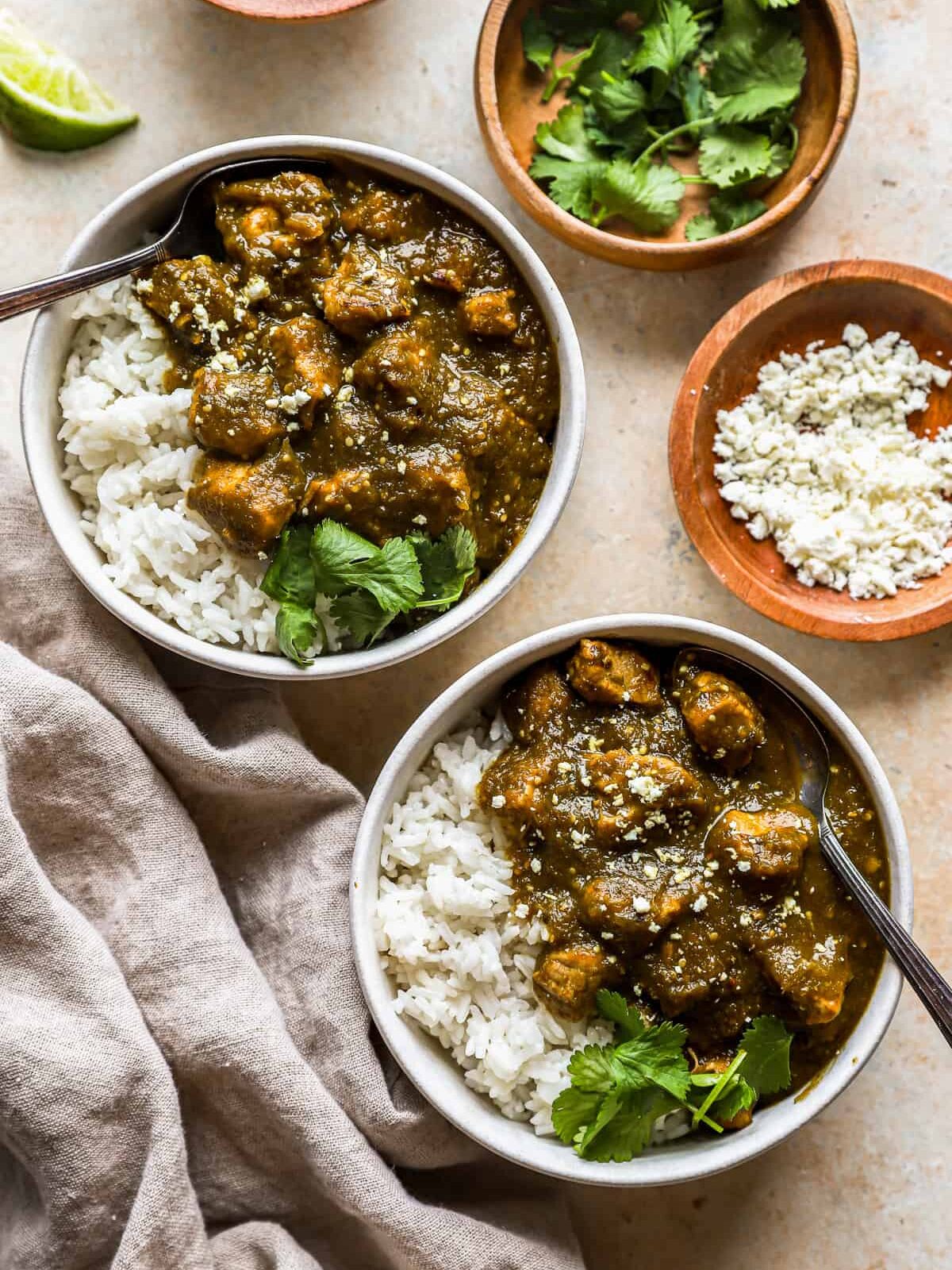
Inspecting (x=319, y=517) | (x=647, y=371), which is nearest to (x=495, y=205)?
(x=647, y=371)

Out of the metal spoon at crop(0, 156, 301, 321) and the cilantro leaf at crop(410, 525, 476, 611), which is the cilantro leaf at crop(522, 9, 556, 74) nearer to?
the metal spoon at crop(0, 156, 301, 321)

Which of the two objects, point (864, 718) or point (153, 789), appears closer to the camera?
point (153, 789)

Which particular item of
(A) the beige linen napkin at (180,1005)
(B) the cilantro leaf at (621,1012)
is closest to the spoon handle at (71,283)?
(A) the beige linen napkin at (180,1005)

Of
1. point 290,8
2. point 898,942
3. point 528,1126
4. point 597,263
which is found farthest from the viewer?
point 597,263

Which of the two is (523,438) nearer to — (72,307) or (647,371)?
(647,371)

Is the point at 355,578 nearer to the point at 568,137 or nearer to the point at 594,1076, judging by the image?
the point at 594,1076

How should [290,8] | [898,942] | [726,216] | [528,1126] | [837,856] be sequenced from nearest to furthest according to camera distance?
[898,942] < [837,856] < [528,1126] < [290,8] < [726,216]

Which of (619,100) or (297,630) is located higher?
(619,100)

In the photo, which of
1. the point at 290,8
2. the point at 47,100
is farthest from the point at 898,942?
the point at 47,100
